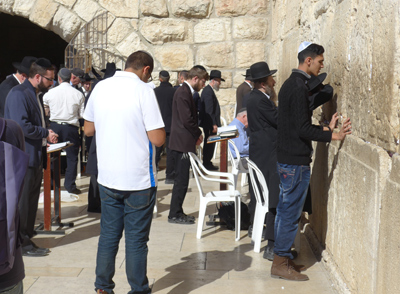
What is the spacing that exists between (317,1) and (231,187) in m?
1.94

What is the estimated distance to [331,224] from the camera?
4195mm

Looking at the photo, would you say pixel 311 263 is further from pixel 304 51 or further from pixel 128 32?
pixel 128 32

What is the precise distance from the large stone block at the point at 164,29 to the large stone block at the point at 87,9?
32.1 inches

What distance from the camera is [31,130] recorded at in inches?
184

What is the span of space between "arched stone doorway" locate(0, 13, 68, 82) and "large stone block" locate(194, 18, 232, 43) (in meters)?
8.34

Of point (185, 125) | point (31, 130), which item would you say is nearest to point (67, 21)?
point (185, 125)

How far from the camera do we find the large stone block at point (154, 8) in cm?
994

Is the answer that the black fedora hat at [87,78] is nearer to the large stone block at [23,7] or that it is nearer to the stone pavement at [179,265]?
the large stone block at [23,7]

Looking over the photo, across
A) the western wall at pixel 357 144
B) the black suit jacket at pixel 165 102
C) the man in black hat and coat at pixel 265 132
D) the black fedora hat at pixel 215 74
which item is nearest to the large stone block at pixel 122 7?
the black fedora hat at pixel 215 74

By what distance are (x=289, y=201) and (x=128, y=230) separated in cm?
118

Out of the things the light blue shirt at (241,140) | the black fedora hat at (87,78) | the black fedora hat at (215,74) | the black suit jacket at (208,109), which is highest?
the black fedora hat at (215,74)

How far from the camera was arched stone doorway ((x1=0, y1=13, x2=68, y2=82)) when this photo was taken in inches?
661

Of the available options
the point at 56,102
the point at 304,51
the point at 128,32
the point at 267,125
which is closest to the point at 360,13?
the point at 304,51

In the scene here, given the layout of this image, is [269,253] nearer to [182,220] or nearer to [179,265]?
[179,265]
